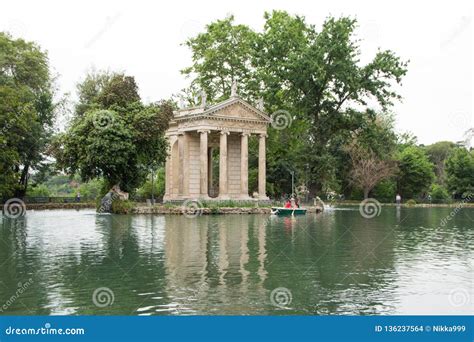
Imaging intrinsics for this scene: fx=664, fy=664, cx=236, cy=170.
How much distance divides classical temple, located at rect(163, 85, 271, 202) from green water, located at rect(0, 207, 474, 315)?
34.4m

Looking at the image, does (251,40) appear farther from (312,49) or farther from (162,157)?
(162,157)

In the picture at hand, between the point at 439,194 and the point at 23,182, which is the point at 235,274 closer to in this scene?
the point at 23,182

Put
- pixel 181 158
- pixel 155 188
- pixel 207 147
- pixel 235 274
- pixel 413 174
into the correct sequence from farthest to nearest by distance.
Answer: pixel 413 174 → pixel 155 188 → pixel 181 158 → pixel 207 147 → pixel 235 274

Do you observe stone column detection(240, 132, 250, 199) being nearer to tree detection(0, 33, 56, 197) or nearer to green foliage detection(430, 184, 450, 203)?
tree detection(0, 33, 56, 197)

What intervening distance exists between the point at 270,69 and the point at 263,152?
8.96 metres

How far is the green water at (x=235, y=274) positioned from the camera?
1454cm

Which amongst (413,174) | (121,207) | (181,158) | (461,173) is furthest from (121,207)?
(461,173)

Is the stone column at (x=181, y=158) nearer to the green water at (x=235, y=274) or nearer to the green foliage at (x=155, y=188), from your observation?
the green foliage at (x=155, y=188)

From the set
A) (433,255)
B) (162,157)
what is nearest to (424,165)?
(162,157)

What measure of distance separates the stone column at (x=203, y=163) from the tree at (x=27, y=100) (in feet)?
50.4

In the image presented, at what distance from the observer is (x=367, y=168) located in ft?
308

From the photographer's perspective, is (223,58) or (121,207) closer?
(121,207)

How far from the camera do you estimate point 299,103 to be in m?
71.5

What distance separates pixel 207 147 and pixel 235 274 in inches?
1948
